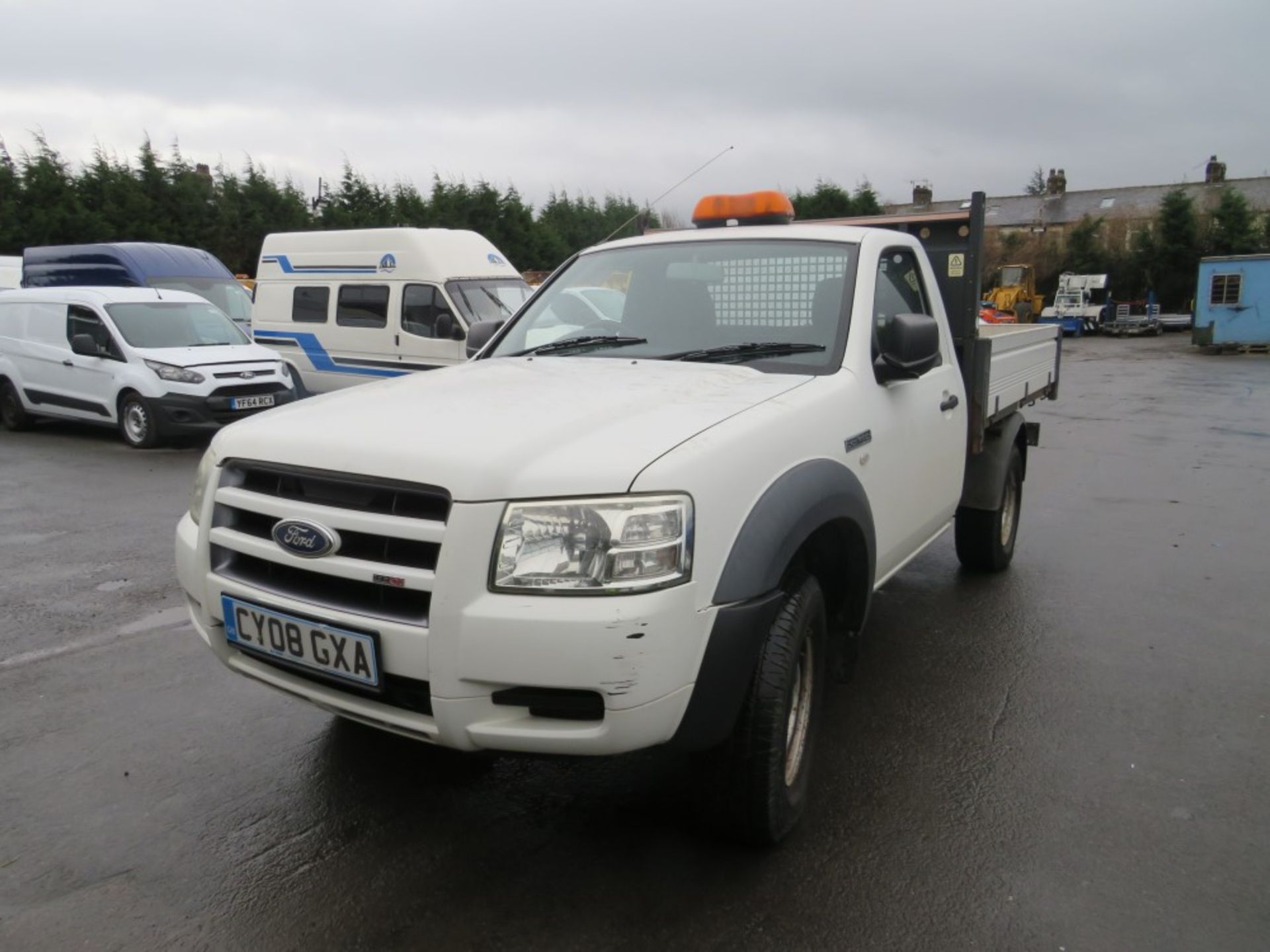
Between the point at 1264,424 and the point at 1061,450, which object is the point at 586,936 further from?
the point at 1264,424

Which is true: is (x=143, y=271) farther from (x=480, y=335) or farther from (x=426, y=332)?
(x=480, y=335)

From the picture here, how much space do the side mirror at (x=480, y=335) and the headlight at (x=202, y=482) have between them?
66.9 inches

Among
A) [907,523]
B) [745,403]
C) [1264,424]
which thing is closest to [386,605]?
[745,403]

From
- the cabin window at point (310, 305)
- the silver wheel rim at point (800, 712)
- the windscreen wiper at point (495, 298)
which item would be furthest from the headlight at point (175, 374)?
the silver wheel rim at point (800, 712)

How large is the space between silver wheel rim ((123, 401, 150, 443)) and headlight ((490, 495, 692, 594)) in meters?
9.80

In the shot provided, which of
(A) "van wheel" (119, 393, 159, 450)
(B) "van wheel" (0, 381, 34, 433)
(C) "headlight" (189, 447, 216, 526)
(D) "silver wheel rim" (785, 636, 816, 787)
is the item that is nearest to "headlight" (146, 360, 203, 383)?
(A) "van wheel" (119, 393, 159, 450)

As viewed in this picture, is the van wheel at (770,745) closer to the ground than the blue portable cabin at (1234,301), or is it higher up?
closer to the ground

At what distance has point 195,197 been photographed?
89.7 feet

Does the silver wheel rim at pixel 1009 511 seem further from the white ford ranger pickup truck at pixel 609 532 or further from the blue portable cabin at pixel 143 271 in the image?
the blue portable cabin at pixel 143 271

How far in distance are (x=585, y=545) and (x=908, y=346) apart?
1.66 meters

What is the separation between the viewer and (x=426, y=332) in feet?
39.2

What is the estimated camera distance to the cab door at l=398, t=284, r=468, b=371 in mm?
11715

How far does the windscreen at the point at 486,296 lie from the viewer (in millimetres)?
11969

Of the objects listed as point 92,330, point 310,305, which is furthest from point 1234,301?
point 92,330
